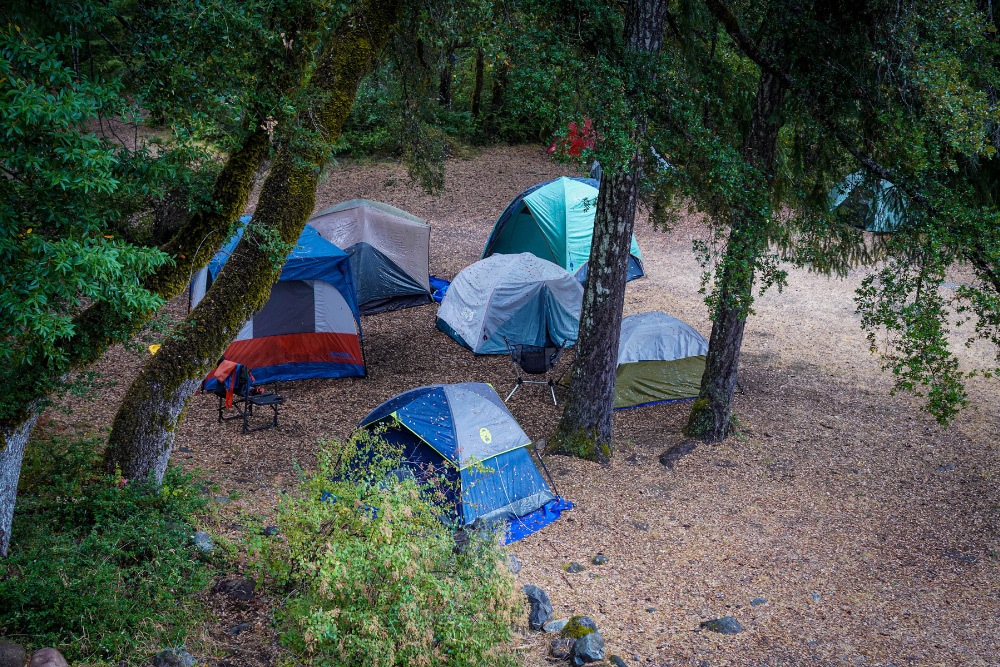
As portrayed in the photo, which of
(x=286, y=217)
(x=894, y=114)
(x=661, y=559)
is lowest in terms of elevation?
(x=661, y=559)

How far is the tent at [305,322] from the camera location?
33.7ft

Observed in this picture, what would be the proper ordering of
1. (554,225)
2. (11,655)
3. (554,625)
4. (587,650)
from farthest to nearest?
1. (554,225)
2. (554,625)
3. (587,650)
4. (11,655)

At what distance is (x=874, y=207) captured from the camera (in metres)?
8.28

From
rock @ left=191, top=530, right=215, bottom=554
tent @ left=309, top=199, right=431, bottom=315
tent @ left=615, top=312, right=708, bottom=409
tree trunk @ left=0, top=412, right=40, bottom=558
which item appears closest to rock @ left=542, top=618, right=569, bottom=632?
rock @ left=191, top=530, right=215, bottom=554

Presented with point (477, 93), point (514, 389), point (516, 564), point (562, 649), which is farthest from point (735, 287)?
point (477, 93)

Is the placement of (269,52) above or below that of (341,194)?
above

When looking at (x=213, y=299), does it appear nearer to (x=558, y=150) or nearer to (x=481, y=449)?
(x=481, y=449)

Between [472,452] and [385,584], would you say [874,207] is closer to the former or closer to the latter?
[472,452]

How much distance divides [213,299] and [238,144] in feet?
5.12

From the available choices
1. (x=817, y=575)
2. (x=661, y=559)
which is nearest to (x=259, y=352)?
(x=661, y=559)

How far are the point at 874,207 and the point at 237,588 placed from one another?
7369mm

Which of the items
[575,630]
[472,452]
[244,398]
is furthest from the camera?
[244,398]

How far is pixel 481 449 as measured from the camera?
740cm

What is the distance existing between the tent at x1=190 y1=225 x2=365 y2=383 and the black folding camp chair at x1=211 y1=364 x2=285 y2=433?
3.00ft
